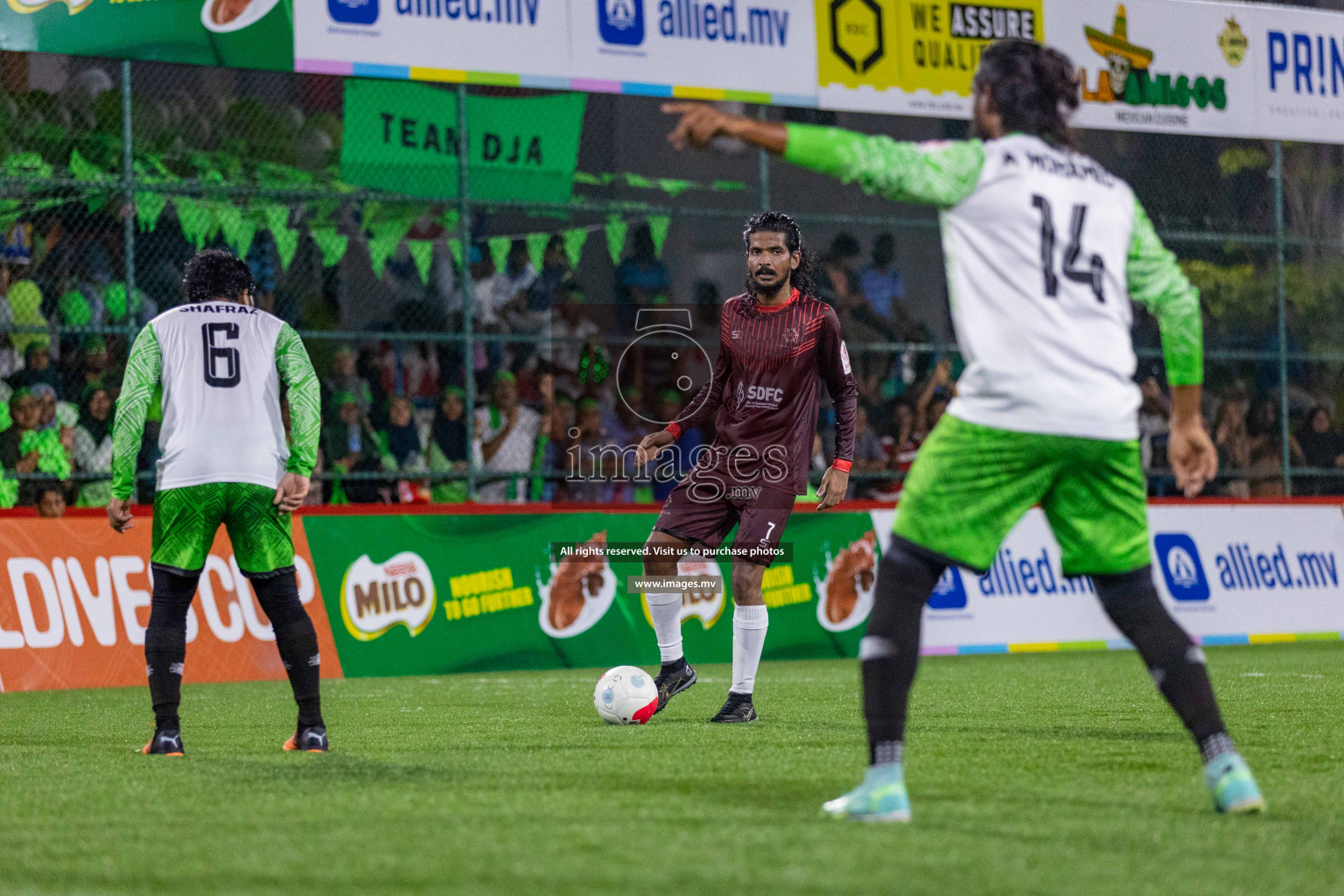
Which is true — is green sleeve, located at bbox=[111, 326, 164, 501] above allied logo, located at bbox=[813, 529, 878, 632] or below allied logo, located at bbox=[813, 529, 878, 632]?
above

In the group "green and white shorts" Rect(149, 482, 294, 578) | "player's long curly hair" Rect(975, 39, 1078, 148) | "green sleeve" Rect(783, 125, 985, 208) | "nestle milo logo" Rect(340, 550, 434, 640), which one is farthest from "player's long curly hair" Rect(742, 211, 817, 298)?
"nestle milo logo" Rect(340, 550, 434, 640)

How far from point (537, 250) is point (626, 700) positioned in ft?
27.1

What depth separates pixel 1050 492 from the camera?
4.77 metres

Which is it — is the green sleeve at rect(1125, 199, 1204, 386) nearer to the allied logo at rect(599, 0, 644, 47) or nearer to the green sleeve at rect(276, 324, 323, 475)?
the green sleeve at rect(276, 324, 323, 475)

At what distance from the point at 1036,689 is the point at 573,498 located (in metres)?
5.88

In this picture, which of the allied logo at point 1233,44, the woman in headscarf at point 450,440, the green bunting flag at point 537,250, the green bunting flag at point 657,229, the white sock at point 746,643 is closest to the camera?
the white sock at point 746,643

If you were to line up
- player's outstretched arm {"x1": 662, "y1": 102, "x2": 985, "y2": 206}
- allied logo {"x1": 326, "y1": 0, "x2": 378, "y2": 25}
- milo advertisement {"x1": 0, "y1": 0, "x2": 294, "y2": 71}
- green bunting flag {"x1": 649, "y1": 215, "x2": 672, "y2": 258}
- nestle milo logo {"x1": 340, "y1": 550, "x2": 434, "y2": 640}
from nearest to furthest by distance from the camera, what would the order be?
player's outstretched arm {"x1": 662, "y1": 102, "x2": 985, "y2": 206} < milo advertisement {"x1": 0, "y1": 0, "x2": 294, "y2": 71} < nestle milo logo {"x1": 340, "y1": 550, "x2": 434, "y2": 640} < allied logo {"x1": 326, "y1": 0, "x2": 378, "y2": 25} < green bunting flag {"x1": 649, "y1": 215, "x2": 672, "y2": 258}

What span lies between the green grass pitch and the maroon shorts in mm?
829

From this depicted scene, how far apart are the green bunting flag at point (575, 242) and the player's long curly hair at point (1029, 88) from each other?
1070cm

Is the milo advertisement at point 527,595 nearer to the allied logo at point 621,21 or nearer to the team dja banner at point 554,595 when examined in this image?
the team dja banner at point 554,595

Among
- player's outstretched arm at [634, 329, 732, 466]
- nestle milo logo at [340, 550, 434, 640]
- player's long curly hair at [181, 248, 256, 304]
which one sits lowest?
nestle milo logo at [340, 550, 434, 640]

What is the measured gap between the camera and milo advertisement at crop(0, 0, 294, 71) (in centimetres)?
1223

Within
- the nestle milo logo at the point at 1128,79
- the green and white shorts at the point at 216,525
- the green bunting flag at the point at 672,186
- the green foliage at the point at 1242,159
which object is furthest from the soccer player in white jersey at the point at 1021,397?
the green foliage at the point at 1242,159

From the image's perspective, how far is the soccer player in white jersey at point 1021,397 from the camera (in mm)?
4566
